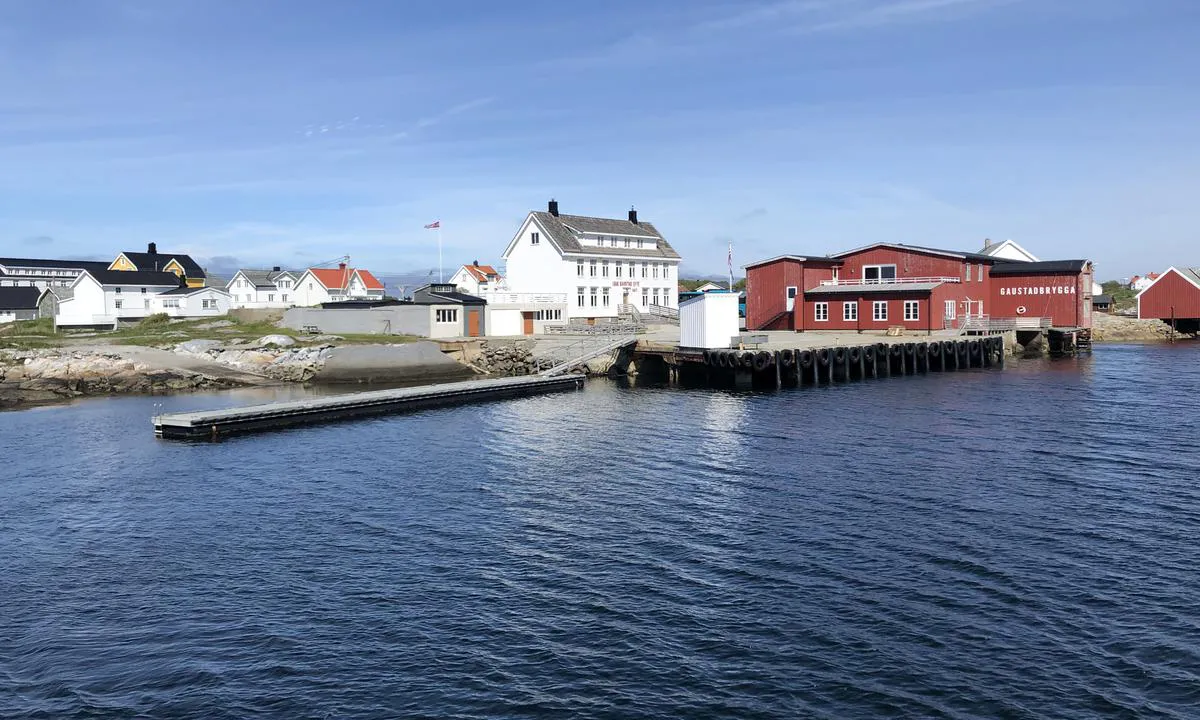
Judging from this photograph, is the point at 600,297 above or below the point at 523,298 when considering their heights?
above

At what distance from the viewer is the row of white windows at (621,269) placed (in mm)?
86625

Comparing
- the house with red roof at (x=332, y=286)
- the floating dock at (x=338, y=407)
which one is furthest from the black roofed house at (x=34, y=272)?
the floating dock at (x=338, y=407)

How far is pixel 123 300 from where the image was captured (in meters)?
99.6

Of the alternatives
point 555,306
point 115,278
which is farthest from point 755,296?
point 115,278

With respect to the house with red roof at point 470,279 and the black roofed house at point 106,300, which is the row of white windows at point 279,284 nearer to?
the black roofed house at point 106,300

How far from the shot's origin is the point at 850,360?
61.4 meters

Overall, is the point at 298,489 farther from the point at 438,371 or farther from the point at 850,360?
the point at 850,360

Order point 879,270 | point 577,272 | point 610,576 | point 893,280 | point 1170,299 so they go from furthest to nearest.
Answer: point 1170,299 < point 577,272 < point 879,270 < point 893,280 < point 610,576

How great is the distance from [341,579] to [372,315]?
54489mm

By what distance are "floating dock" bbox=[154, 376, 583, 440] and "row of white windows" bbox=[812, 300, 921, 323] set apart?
2741cm

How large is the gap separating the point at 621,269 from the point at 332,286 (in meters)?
38.3

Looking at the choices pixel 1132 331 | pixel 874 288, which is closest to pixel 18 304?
pixel 874 288

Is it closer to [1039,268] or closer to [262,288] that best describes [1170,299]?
[1039,268]

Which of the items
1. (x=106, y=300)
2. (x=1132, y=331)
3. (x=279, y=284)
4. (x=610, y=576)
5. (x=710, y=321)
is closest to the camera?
(x=610, y=576)
